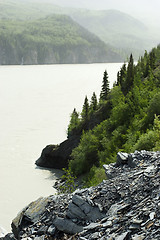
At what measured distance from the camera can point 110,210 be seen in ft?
51.8

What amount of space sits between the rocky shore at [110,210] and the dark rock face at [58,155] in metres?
37.3

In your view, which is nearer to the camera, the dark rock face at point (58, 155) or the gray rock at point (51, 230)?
the gray rock at point (51, 230)

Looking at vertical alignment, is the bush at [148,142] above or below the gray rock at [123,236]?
above

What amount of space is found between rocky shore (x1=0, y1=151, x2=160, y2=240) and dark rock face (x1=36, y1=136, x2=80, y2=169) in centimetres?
3727

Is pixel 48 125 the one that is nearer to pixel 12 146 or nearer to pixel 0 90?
pixel 12 146

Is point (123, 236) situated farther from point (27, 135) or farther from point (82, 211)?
point (27, 135)

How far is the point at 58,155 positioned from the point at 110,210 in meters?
44.2

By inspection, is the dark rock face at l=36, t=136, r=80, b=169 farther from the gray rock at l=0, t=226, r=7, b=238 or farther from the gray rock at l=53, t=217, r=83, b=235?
the gray rock at l=53, t=217, r=83, b=235

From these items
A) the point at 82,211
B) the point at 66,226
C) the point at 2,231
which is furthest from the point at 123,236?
the point at 2,231

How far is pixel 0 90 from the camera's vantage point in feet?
593

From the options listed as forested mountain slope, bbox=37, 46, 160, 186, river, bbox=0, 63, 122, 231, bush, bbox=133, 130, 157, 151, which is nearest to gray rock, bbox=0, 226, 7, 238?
river, bbox=0, 63, 122, 231

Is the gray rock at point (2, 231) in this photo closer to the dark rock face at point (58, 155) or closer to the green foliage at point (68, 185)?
the green foliage at point (68, 185)

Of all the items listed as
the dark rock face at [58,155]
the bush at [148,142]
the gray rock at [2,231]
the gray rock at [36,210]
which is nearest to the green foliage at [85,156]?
the dark rock face at [58,155]

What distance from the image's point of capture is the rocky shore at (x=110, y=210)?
1328cm
